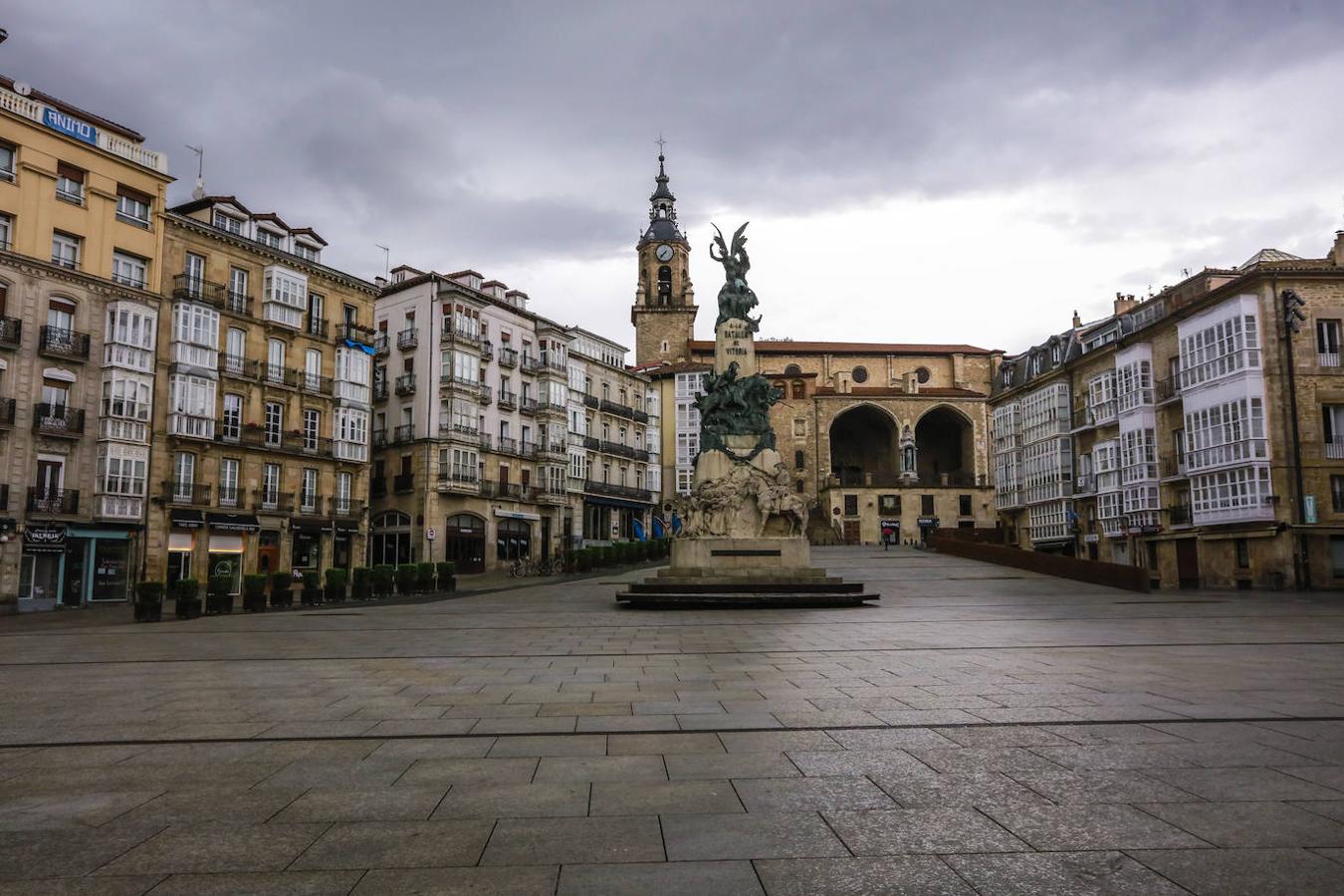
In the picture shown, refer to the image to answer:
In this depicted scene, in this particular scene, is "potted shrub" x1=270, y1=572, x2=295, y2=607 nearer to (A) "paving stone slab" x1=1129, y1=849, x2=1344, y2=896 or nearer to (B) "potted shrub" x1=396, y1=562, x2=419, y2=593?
(B) "potted shrub" x1=396, y1=562, x2=419, y2=593

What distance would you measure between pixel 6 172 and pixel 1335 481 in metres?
49.3

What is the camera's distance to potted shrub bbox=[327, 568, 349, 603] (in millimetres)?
30250

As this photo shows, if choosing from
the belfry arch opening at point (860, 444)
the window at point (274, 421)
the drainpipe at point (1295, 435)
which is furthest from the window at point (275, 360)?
the belfry arch opening at point (860, 444)

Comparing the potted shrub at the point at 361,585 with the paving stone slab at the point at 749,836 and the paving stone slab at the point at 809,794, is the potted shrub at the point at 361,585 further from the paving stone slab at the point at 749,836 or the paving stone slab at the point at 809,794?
the paving stone slab at the point at 749,836

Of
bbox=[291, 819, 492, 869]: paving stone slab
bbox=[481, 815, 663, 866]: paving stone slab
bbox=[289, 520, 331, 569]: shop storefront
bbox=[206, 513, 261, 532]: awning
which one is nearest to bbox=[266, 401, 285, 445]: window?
bbox=[206, 513, 261, 532]: awning

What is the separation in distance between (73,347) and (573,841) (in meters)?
37.8

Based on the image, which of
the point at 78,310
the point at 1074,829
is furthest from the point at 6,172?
the point at 1074,829

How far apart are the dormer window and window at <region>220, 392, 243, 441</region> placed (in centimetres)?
756

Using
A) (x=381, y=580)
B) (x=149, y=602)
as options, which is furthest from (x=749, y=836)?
(x=381, y=580)

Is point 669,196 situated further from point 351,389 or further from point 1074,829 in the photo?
point 1074,829

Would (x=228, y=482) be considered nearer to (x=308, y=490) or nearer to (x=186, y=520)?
(x=186, y=520)

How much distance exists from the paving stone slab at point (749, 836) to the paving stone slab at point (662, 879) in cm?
14

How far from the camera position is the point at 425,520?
168ft

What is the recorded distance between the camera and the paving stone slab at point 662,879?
4.07m
